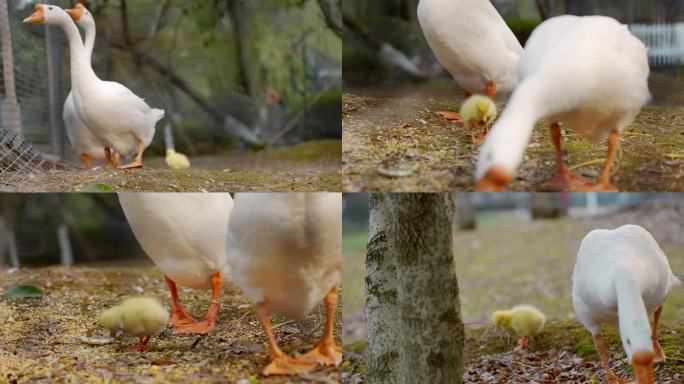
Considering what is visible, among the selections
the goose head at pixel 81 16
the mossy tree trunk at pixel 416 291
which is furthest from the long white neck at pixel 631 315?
the goose head at pixel 81 16

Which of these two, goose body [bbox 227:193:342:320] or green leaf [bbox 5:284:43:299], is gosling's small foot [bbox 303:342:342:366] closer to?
goose body [bbox 227:193:342:320]

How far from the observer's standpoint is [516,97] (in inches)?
73.2

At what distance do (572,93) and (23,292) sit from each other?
2.54m

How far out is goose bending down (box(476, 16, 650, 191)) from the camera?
1.75 metres

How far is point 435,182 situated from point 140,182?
112 centimetres

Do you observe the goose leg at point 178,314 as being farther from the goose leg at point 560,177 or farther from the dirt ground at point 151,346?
the goose leg at point 560,177

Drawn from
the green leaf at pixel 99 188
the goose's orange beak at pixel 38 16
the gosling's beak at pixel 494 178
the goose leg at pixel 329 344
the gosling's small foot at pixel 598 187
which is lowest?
the goose leg at pixel 329 344

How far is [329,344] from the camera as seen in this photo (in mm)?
2471

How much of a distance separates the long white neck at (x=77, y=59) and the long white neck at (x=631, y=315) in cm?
200

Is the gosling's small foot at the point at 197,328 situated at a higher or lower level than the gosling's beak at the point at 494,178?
lower

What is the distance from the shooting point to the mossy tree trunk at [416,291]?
8.79ft

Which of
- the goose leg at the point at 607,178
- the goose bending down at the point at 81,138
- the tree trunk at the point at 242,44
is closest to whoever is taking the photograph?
the goose leg at the point at 607,178

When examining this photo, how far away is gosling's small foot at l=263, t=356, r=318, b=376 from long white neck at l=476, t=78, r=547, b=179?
0.95 meters

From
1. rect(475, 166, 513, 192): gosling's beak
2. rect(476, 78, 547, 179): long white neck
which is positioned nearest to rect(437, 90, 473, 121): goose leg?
rect(476, 78, 547, 179): long white neck
